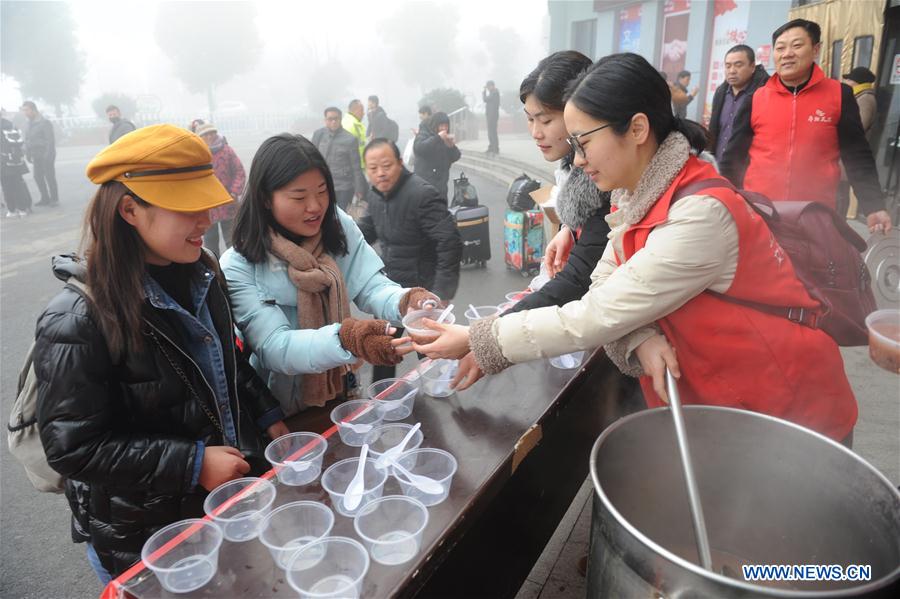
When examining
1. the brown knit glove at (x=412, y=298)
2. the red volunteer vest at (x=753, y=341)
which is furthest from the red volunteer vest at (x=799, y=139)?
the brown knit glove at (x=412, y=298)

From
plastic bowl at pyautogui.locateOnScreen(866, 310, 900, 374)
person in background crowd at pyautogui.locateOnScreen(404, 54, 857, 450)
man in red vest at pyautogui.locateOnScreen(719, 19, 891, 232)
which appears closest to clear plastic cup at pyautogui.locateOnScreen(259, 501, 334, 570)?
person in background crowd at pyautogui.locateOnScreen(404, 54, 857, 450)

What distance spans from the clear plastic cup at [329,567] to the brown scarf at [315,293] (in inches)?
41.2

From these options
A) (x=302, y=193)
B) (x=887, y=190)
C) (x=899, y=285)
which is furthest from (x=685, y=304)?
(x=887, y=190)

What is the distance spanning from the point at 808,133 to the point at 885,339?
9.71 feet

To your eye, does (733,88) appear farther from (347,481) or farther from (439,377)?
(347,481)

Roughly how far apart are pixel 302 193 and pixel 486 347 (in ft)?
3.42

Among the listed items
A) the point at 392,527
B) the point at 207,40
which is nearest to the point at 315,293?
the point at 392,527

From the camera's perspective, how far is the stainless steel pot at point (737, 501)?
3.71 ft

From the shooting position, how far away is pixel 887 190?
23.9 ft

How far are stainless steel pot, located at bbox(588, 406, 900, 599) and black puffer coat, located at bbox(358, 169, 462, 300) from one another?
2.59 meters

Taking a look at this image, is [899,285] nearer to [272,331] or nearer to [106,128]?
[272,331]

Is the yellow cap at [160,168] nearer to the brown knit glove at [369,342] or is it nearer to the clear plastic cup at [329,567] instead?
the brown knit glove at [369,342]

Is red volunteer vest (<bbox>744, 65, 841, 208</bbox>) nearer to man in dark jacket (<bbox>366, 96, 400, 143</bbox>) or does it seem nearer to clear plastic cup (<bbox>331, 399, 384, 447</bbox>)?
clear plastic cup (<bbox>331, 399, 384, 447</bbox>)

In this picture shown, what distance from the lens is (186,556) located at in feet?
→ 4.26
